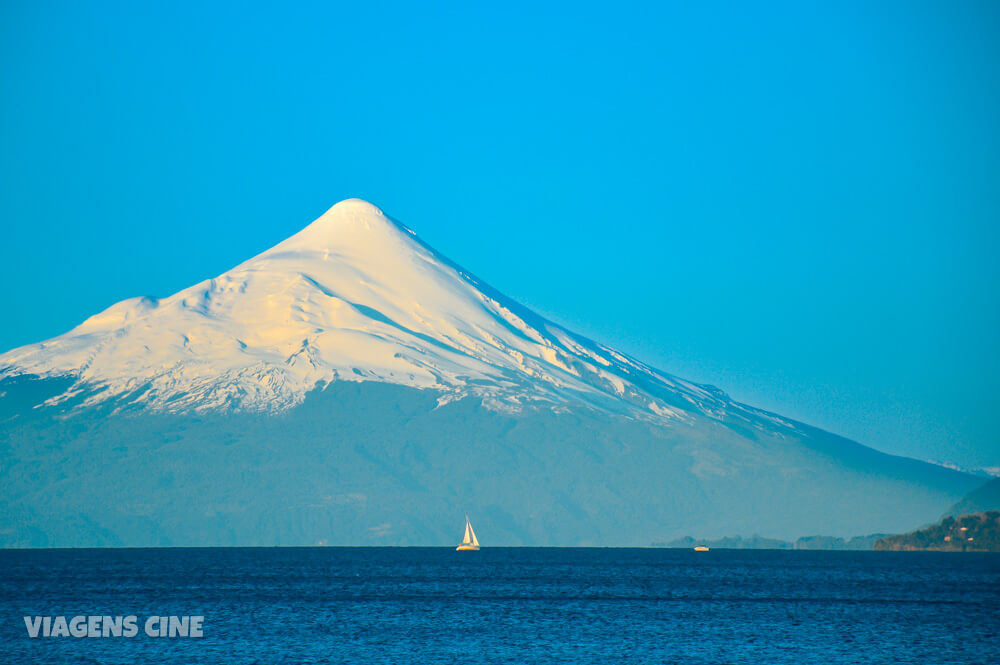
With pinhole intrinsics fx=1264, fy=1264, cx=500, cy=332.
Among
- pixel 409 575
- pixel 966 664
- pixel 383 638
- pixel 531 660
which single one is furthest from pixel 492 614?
pixel 409 575

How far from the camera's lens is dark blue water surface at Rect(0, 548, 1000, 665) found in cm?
8694

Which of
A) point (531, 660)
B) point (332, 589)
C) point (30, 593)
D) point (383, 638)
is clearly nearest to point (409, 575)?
point (332, 589)

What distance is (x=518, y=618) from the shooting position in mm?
112312

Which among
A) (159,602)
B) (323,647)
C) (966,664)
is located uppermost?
(159,602)

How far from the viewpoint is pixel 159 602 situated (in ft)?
417

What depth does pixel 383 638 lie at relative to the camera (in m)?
95.9

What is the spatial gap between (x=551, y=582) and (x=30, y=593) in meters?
66.2

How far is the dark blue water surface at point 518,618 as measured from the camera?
86938 mm

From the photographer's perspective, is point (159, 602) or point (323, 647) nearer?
point (323, 647)

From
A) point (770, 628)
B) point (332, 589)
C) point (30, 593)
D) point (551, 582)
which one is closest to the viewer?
point (770, 628)

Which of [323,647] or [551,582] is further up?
[551,582]

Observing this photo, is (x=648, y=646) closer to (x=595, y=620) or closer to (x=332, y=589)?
(x=595, y=620)

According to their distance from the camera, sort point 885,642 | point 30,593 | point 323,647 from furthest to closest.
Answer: point 30,593 → point 885,642 → point 323,647

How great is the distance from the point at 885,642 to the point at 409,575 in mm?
104830
